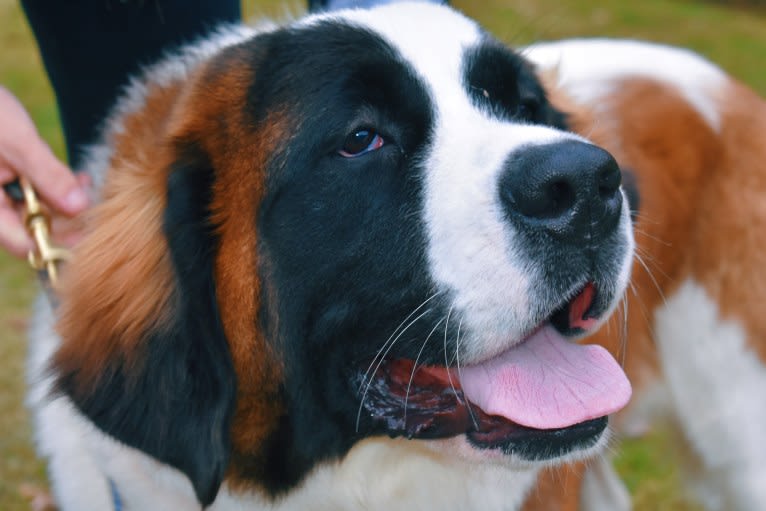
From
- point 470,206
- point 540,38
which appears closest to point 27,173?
point 470,206

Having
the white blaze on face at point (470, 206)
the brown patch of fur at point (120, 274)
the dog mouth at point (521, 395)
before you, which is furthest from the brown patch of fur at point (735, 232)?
the brown patch of fur at point (120, 274)

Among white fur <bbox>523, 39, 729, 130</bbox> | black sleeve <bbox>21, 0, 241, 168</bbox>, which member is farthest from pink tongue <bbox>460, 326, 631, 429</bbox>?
black sleeve <bbox>21, 0, 241, 168</bbox>

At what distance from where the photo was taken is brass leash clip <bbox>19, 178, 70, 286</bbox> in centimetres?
201

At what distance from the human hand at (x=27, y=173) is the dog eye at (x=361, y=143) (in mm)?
656

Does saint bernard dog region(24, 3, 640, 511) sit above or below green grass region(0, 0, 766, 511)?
above

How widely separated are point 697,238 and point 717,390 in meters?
0.45

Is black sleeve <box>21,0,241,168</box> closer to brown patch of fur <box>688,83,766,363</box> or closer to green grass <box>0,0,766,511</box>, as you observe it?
green grass <box>0,0,766,511</box>

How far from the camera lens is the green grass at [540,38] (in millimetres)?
3480

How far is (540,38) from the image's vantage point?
5.44 metres

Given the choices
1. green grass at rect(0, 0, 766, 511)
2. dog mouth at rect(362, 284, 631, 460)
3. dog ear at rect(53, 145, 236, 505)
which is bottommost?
green grass at rect(0, 0, 766, 511)

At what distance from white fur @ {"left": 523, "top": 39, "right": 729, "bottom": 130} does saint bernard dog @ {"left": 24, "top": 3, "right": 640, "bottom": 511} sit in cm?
83

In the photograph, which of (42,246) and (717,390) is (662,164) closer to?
(717,390)

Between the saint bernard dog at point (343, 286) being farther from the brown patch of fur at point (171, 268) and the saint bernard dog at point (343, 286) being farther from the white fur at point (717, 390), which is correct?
the white fur at point (717, 390)

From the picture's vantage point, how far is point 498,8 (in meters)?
10.2
